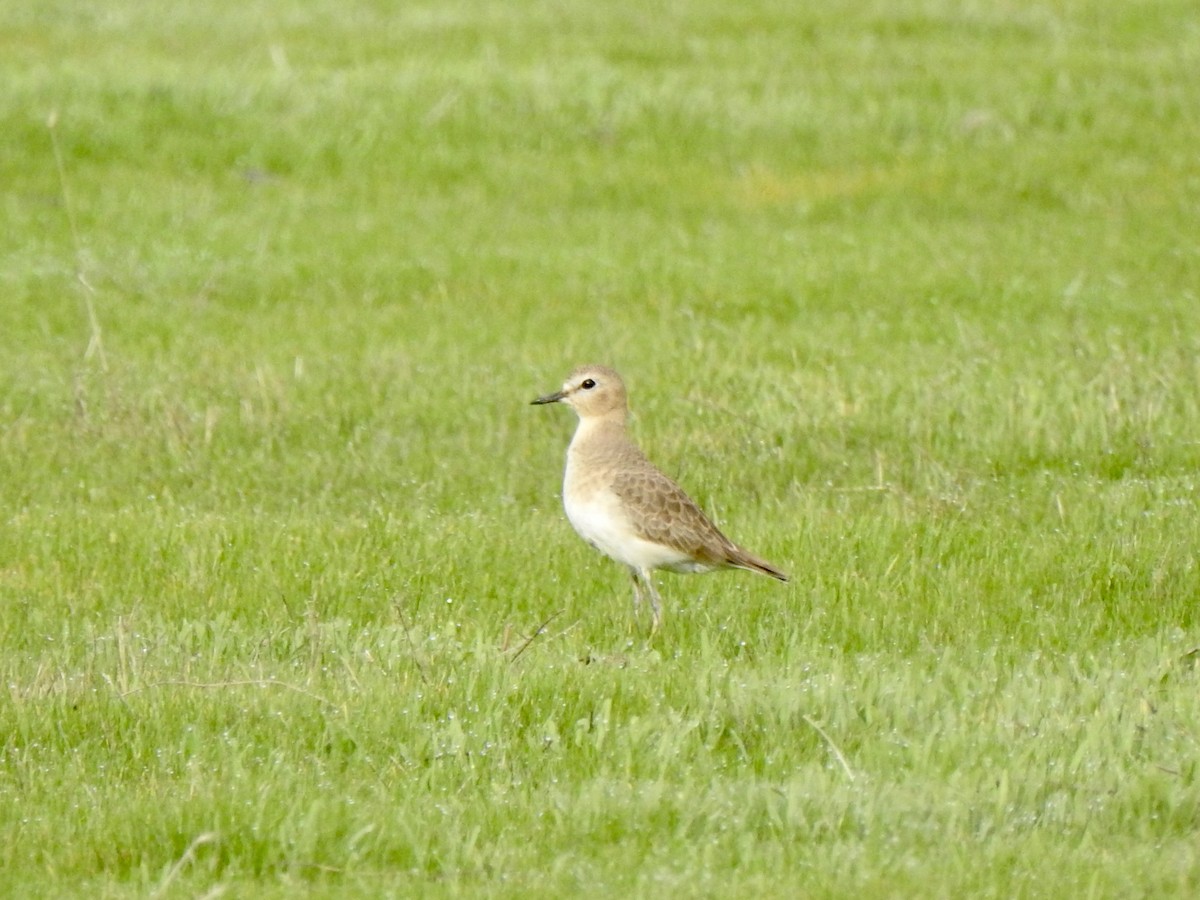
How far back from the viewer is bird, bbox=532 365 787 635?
25.3 ft

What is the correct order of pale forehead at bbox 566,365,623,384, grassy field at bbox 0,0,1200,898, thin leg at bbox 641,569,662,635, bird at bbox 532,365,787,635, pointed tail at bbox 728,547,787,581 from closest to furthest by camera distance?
1. grassy field at bbox 0,0,1200,898
2. thin leg at bbox 641,569,662,635
3. bird at bbox 532,365,787,635
4. pointed tail at bbox 728,547,787,581
5. pale forehead at bbox 566,365,623,384

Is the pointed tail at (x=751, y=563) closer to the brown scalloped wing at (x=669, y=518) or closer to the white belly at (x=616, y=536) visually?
the brown scalloped wing at (x=669, y=518)

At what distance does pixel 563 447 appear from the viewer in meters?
10.7

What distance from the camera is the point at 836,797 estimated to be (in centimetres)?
566

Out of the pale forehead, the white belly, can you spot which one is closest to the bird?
the white belly

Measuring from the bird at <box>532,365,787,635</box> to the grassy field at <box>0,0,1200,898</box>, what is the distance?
0.76 feet

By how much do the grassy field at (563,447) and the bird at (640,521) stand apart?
230mm

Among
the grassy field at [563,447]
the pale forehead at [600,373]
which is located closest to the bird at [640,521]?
the grassy field at [563,447]

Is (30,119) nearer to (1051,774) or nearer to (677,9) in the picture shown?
(677,9)

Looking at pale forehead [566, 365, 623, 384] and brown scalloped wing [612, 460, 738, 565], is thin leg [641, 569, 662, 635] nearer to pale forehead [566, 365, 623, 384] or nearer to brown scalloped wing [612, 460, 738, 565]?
brown scalloped wing [612, 460, 738, 565]

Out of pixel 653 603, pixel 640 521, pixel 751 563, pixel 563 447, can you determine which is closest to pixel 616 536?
pixel 640 521

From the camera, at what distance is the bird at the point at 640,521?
25.3 feet

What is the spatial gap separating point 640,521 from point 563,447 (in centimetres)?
302

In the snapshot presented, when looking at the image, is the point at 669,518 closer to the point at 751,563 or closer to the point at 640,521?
the point at 640,521
